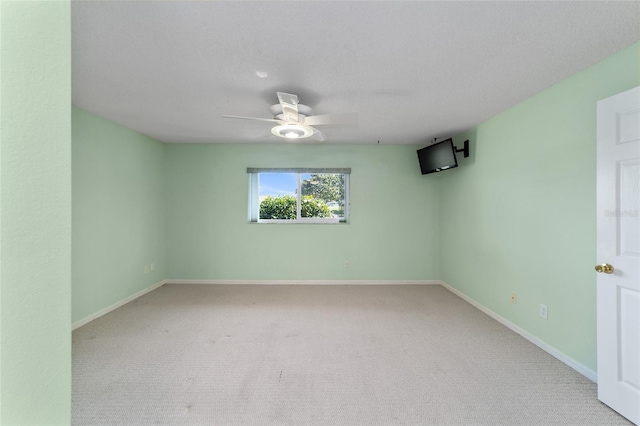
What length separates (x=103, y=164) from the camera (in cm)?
294

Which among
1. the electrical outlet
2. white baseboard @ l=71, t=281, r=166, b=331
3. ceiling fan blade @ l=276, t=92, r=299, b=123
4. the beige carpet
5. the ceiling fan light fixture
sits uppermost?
ceiling fan blade @ l=276, t=92, r=299, b=123

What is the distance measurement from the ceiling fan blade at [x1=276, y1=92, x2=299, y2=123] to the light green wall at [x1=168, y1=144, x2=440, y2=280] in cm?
191

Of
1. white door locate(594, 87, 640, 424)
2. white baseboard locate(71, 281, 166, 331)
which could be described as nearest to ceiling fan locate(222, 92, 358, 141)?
white door locate(594, 87, 640, 424)

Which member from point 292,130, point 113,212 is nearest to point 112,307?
point 113,212

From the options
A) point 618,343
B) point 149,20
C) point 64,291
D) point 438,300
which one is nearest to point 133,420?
point 64,291

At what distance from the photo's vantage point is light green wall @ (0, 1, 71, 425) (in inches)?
21.5

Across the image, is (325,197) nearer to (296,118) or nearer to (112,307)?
(296,118)

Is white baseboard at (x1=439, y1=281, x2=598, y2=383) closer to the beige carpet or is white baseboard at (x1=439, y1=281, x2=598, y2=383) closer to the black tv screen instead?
the beige carpet

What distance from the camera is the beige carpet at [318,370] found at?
61.7 inches

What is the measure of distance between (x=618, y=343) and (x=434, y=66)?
86.0 inches

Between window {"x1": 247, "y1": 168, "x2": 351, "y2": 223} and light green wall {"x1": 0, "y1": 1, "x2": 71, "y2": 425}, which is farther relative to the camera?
window {"x1": 247, "y1": 168, "x2": 351, "y2": 223}

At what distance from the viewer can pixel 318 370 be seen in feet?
6.42

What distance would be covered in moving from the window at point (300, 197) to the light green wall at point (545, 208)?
6.25 ft

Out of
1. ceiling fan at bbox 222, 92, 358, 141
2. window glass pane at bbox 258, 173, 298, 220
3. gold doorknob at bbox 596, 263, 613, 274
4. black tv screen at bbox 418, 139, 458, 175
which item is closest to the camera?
gold doorknob at bbox 596, 263, 613, 274
